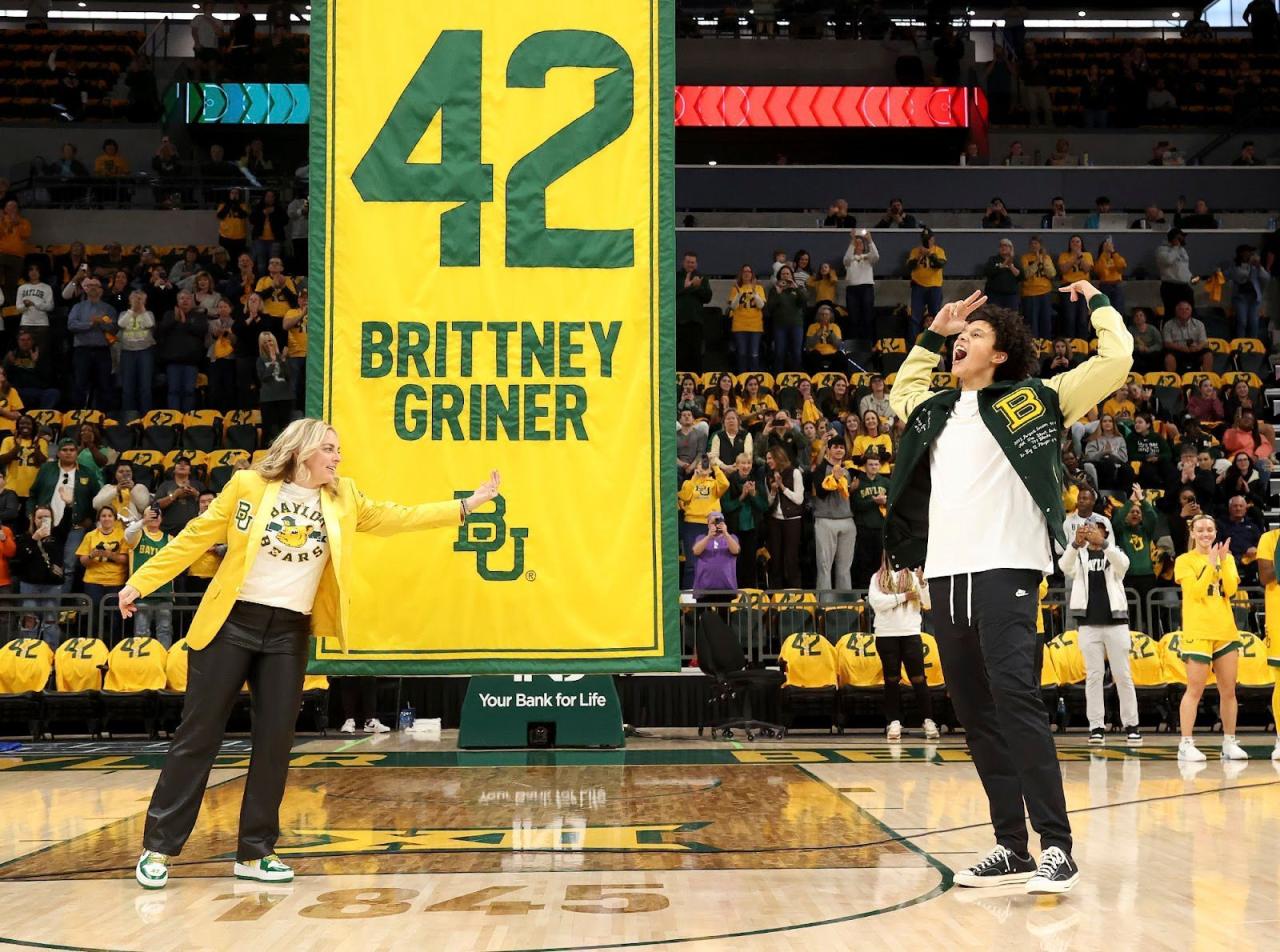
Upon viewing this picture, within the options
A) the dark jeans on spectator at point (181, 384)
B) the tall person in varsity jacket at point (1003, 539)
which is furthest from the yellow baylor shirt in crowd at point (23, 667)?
the tall person in varsity jacket at point (1003, 539)

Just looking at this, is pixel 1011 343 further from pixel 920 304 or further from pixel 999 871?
pixel 920 304

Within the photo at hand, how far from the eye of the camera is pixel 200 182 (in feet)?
79.1

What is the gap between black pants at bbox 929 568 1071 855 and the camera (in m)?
5.13

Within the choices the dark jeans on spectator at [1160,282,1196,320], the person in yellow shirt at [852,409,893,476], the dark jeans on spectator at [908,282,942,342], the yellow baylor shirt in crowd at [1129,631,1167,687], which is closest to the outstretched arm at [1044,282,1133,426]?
the yellow baylor shirt in crowd at [1129,631,1167,687]

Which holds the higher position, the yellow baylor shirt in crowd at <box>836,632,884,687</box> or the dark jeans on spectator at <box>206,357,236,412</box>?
the dark jeans on spectator at <box>206,357,236,412</box>

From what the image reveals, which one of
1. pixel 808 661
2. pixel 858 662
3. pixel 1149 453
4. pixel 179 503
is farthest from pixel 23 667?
pixel 1149 453

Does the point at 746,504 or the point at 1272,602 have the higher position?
the point at 746,504

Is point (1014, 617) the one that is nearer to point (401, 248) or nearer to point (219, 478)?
point (401, 248)

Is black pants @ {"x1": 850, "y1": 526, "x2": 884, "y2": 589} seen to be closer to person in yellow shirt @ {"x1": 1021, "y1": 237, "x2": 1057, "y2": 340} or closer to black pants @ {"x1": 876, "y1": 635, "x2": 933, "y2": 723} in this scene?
black pants @ {"x1": 876, "y1": 635, "x2": 933, "y2": 723}

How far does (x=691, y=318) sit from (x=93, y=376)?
8.56 meters

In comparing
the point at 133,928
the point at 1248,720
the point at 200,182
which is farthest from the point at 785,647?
the point at 200,182

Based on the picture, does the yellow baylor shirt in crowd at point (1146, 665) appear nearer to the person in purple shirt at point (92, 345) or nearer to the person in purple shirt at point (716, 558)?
the person in purple shirt at point (716, 558)

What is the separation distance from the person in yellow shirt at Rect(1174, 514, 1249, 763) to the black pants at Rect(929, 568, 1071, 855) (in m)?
6.30

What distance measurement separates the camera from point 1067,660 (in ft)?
46.0
